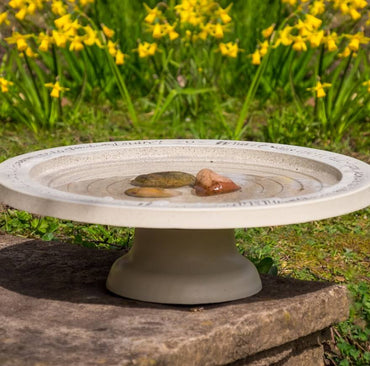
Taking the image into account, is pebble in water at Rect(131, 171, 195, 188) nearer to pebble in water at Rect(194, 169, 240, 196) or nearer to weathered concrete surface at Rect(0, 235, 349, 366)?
pebble in water at Rect(194, 169, 240, 196)

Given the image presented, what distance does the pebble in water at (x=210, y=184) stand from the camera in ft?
9.19

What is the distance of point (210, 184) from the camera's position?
2.80 m

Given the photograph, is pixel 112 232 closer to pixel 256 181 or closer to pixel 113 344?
pixel 256 181

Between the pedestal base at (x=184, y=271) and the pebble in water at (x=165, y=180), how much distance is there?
17 centimetres

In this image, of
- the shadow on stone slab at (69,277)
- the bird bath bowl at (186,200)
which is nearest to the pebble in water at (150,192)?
the bird bath bowl at (186,200)

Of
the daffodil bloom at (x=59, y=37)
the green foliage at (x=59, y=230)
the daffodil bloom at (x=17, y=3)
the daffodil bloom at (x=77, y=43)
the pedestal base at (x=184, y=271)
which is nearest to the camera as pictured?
the pedestal base at (x=184, y=271)

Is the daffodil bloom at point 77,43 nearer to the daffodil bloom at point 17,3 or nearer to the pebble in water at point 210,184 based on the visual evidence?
the daffodil bloom at point 17,3

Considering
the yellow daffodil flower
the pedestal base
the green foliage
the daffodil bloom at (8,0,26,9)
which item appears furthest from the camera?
the daffodil bloom at (8,0,26,9)

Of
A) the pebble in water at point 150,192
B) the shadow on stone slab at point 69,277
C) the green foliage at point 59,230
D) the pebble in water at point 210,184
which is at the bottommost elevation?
the green foliage at point 59,230

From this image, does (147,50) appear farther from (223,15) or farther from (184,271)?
(184,271)

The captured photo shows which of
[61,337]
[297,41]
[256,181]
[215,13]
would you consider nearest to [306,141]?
[297,41]

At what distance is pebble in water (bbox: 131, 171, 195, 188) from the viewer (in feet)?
9.48

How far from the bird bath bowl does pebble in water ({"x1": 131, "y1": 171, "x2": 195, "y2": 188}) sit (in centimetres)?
7

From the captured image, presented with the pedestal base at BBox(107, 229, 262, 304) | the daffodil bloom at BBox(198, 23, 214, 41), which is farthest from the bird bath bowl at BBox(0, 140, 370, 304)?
the daffodil bloom at BBox(198, 23, 214, 41)
